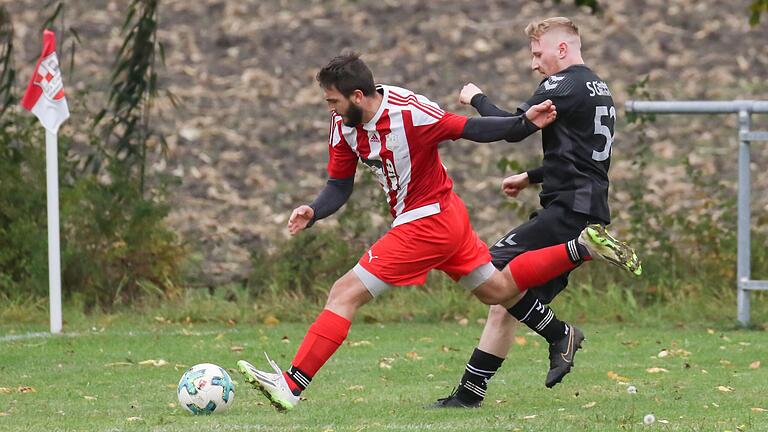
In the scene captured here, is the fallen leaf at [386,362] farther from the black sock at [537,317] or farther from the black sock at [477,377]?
the black sock at [537,317]

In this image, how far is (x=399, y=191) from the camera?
744cm

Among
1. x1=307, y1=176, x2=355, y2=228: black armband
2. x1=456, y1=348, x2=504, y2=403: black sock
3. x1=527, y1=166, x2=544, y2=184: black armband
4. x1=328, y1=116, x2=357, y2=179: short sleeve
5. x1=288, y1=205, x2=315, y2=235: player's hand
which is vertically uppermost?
x1=328, y1=116, x2=357, y2=179: short sleeve

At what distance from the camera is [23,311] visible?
476 inches

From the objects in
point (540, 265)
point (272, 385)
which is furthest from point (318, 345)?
point (540, 265)

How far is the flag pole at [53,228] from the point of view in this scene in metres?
11.1

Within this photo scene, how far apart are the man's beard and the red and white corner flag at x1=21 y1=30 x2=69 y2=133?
14.5 ft

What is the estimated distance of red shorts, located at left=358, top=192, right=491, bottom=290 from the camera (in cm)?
732

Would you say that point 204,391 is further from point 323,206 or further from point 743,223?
point 743,223

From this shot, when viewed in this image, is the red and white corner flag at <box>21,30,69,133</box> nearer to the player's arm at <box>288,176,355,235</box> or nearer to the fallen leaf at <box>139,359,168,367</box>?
the fallen leaf at <box>139,359,168,367</box>

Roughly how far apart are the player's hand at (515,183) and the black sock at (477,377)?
0.97m

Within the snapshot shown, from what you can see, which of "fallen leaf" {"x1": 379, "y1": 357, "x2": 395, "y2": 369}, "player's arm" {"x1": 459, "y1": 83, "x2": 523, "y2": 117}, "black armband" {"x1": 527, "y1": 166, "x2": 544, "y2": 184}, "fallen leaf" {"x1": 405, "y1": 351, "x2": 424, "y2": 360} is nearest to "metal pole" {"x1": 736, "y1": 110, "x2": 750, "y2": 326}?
"fallen leaf" {"x1": 405, "y1": 351, "x2": 424, "y2": 360}

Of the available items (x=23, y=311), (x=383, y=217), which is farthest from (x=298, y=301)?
(x=23, y=311)

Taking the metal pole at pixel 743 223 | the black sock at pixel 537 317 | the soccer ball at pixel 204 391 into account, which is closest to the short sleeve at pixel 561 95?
the black sock at pixel 537 317

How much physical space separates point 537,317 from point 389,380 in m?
1.50
